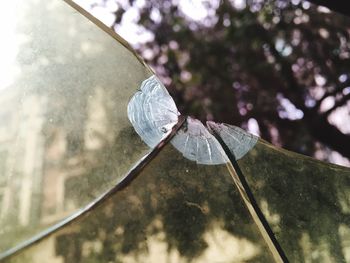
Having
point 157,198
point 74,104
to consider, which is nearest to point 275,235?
point 157,198

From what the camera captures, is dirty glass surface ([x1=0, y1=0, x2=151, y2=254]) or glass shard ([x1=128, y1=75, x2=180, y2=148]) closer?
dirty glass surface ([x1=0, y1=0, x2=151, y2=254])

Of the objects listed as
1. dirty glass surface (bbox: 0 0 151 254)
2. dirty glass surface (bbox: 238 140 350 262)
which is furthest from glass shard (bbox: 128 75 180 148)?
dirty glass surface (bbox: 238 140 350 262)

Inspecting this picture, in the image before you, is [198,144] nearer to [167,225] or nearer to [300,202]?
[167,225]

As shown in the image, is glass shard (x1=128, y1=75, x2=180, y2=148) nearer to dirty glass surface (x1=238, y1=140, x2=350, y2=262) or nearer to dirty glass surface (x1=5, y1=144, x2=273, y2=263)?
dirty glass surface (x1=5, y1=144, x2=273, y2=263)

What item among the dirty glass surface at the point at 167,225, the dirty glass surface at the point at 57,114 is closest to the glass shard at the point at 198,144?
the dirty glass surface at the point at 167,225

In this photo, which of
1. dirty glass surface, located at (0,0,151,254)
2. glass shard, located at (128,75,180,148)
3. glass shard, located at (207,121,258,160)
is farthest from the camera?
glass shard, located at (207,121,258,160)

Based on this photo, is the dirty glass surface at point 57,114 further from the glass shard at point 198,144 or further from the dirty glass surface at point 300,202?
the dirty glass surface at point 300,202
